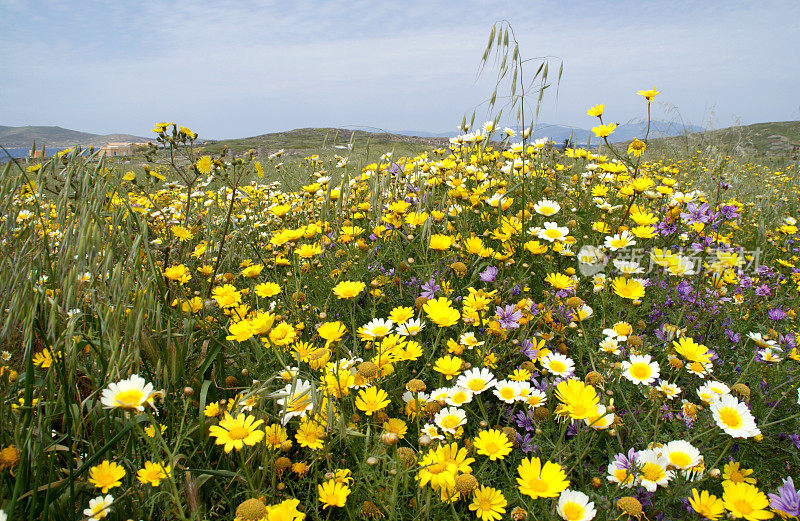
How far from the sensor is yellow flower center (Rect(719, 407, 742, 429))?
117 centimetres

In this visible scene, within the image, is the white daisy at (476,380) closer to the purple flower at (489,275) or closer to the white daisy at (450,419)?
the white daisy at (450,419)

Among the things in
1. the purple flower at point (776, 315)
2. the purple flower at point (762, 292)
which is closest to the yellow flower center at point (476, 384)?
the purple flower at point (776, 315)

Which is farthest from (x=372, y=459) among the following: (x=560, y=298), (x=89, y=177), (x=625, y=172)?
(x=625, y=172)

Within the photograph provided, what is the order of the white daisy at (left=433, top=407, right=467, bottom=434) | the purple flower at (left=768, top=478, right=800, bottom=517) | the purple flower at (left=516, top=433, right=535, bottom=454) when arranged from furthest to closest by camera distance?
the purple flower at (left=516, top=433, right=535, bottom=454), the white daisy at (left=433, top=407, right=467, bottom=434), the purple flower at (left=768, top=478, right=800, bottom=517)

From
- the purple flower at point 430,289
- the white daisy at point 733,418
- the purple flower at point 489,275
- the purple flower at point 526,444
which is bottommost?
the purple flower at point 526,444

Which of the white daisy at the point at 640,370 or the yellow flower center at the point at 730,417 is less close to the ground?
the white daisy at the point at 640,370

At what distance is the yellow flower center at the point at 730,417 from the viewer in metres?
1.17

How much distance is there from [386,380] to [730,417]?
101cm

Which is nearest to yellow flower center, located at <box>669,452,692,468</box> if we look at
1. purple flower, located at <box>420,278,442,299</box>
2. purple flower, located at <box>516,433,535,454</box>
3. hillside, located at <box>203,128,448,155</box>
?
purple flower, located at <box>516,433,535,454</box>

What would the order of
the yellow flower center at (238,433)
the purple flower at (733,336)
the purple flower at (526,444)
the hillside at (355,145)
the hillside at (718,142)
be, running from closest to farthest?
the yellow flower center at (238,433) < the purple flower at (526,444) < the purple flower at (733,336) < the hillside at (355,145) < the hillside at (718,142)

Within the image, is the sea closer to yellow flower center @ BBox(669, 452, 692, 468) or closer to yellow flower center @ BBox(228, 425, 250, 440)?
yellow flower center @ BBox(228, 425, 250, 440)

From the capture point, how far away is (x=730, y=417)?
1189 millimetres

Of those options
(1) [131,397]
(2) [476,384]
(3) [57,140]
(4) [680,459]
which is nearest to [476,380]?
(2) [476,384]

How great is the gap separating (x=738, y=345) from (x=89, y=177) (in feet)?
8.99
